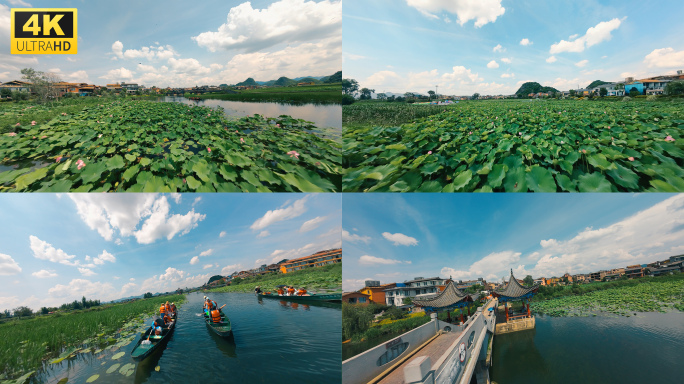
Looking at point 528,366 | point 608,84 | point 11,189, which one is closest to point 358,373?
point 528,366

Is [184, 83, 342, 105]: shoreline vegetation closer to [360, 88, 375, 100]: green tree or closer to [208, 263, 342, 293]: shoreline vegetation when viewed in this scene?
[360, 88, 375, 100]: green tree

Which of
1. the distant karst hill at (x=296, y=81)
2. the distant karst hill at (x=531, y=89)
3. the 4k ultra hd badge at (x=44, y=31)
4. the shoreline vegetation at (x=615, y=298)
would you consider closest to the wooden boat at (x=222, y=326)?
the distant karst hill at (x=296, y=81)

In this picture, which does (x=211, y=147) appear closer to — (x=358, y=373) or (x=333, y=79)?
(x=333, y=79)

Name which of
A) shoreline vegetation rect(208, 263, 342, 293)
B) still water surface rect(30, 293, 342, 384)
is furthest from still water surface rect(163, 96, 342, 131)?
still water surface rect(30, 293, 342, 384)

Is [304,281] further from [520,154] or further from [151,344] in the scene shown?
[520,154]

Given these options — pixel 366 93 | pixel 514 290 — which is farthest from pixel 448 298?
pixel 366 93

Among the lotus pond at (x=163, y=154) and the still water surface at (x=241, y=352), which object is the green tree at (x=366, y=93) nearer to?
the lotus pond at (x=163, y=154)
